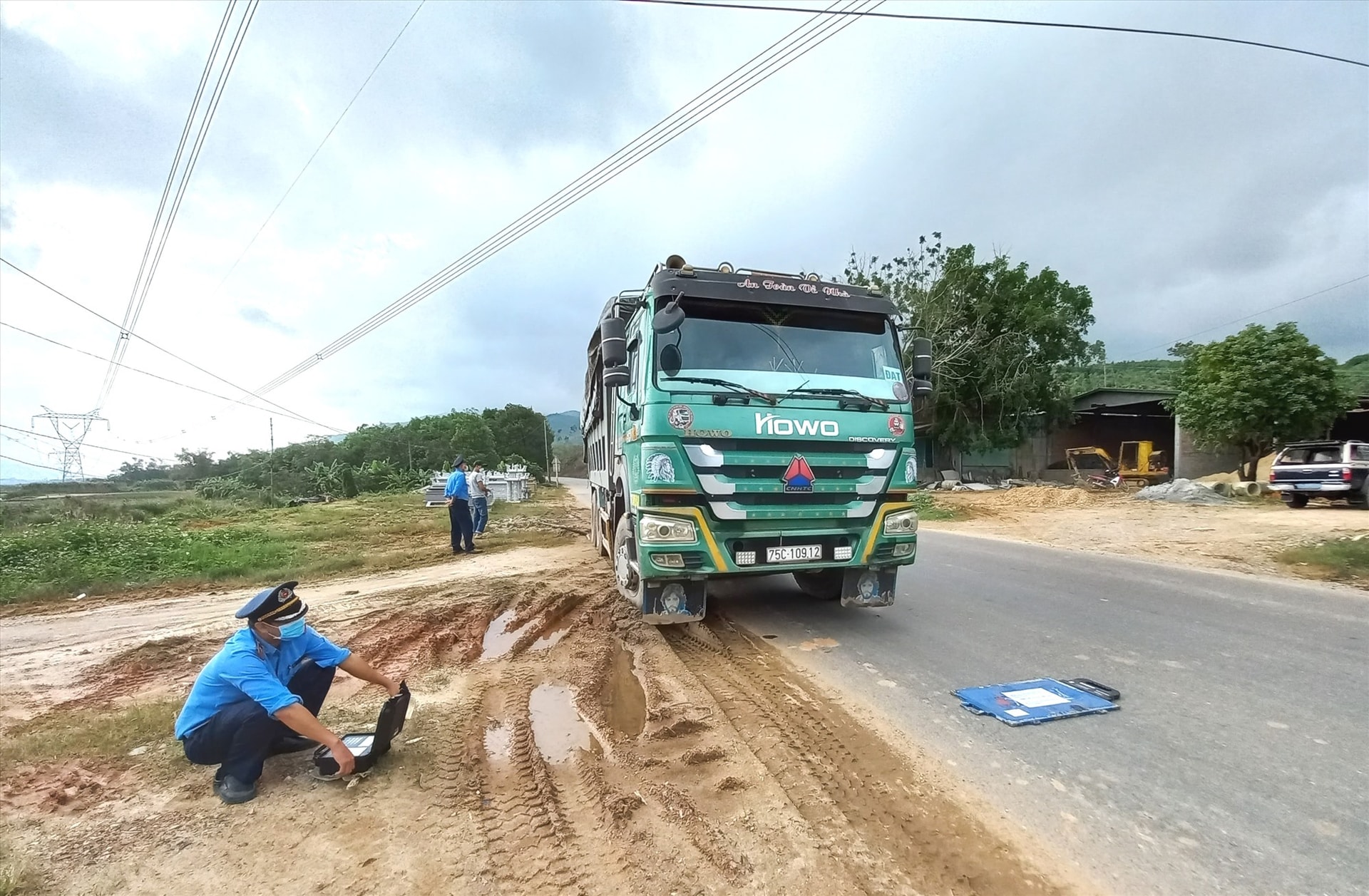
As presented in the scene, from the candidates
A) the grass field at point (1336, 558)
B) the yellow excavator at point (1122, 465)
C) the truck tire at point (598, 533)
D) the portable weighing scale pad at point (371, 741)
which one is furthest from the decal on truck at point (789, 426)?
the yellow excavator at point (1122, 465)

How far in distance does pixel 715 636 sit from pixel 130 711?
4110 millimetres

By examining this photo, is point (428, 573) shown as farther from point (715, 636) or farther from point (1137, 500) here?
point (1137, 500)

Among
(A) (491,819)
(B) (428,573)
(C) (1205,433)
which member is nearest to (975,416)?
(C) (1205,433)

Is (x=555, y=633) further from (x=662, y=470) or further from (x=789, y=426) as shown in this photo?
(x=789, y=426)

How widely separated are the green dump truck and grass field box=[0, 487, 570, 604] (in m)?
7.03

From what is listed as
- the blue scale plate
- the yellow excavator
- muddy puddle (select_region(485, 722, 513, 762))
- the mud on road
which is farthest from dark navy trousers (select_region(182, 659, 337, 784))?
the yellow excavator

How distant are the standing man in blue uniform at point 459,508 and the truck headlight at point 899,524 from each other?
7944 millimetres

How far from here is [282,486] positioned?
1410 inches

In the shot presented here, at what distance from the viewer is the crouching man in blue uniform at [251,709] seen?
3088 millimetres

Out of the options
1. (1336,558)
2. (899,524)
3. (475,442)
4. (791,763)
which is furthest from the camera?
(475,442)

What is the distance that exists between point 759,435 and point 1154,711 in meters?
2.98

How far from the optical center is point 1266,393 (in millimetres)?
18406

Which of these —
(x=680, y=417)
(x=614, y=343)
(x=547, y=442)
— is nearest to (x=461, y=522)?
(x=614, y=343)

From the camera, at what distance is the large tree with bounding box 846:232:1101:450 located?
27609 mm
